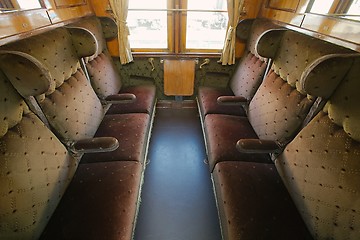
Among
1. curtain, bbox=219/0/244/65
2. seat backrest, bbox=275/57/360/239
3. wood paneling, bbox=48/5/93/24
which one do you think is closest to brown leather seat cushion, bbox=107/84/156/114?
wood paneling, bbox=48/5/93/24

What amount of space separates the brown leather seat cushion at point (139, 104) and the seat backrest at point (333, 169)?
1541 millimetres

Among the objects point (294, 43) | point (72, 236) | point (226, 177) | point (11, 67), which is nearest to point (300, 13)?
point (294, 43)

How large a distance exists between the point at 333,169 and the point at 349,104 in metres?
0.34

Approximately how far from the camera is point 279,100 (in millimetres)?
1633

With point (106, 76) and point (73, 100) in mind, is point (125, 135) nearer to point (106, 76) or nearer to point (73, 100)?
point (73, 100)

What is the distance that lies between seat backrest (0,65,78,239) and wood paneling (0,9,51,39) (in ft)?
1.59

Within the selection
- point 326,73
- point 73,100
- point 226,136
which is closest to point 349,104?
point 326,73

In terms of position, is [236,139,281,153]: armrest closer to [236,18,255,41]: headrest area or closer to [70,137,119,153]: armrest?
[70,137,119,153]: armrest

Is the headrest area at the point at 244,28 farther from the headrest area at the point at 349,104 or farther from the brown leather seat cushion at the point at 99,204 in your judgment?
the brown leather seat cushion at the point at 99,204

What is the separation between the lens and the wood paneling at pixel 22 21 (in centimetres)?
128

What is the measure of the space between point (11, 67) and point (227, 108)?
1.86 metres

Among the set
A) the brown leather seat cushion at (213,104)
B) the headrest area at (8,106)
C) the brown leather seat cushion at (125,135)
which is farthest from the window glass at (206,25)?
the headrest area at (8,106)

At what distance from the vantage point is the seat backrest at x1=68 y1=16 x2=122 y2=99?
2.12 m

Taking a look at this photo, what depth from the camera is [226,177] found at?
138 centimetres
